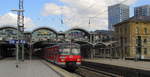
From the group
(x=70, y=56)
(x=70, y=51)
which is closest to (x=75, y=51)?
(x=70, y=51)

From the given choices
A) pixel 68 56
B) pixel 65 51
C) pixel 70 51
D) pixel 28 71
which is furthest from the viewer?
pixel 70 51

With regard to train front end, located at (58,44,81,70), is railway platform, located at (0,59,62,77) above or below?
below

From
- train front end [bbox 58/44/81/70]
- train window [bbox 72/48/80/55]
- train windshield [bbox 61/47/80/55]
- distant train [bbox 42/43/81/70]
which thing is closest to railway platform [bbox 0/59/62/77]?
distant train [bbox 42/43/81/70]

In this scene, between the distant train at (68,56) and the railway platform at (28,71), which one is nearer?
the railway platform at (28,71)

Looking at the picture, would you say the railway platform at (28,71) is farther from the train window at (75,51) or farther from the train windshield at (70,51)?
the train window at (75,51)

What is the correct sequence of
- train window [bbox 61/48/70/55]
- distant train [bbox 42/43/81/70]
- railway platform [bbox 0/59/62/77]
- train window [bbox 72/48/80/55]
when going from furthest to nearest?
train window [bbox 72/48/80/55] → train window [bbox 61/48/70/55] → distant train [bbox 42/43/81/70] → railway platform [bbox 0/59/62/77]

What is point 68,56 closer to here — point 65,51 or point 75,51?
point 65,51

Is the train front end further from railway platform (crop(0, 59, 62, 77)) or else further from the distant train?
railway platform (crop(0, 59, 62, 77))

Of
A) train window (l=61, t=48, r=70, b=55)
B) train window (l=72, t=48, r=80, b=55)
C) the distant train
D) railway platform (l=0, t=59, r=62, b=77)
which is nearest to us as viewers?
railway platform (l=0, t=59, r=62, b=77)

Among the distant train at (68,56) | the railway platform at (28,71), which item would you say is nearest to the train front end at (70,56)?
the distant train at (68,56)

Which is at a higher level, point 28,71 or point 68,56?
point 68,56

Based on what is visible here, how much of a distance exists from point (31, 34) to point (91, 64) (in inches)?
1266

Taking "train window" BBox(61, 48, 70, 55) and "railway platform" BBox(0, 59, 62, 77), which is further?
"train window" BBox(61, 48, 70, 55)

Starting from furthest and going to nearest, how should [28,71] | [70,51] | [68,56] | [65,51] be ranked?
[70,51] < [65,51] < [68,56] < [28,71]
